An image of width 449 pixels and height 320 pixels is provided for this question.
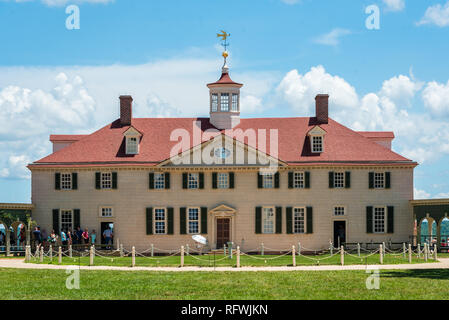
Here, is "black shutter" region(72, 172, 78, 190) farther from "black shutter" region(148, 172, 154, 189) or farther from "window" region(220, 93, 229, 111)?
"window" region(220, 93, 229, 111)

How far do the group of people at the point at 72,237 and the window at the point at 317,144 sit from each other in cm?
1330

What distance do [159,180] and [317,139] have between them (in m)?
10.00

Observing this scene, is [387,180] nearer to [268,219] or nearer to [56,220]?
[268,219]

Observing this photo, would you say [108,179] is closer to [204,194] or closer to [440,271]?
[204,194]

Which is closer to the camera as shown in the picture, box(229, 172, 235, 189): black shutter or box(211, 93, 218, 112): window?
box(229, 172, 235, 189): black shutter

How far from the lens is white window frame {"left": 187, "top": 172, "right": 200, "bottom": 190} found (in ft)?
141

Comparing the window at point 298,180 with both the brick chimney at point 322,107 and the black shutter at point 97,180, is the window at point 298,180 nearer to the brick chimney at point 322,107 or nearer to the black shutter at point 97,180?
the brick chimney at point 322,107

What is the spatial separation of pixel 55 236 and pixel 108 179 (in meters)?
4.60

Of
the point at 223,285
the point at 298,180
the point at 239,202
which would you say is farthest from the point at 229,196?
the point at 223,285

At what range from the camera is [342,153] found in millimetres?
43812

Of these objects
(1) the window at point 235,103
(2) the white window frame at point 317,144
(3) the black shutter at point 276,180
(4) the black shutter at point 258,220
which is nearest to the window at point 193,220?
(4) the black shutter at point 258,220

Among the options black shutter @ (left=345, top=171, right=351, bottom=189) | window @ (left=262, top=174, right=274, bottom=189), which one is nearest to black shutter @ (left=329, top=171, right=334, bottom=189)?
black shutter @ (left=345, top=171, right=351, bottom=189)

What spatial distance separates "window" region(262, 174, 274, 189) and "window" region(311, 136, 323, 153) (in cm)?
328

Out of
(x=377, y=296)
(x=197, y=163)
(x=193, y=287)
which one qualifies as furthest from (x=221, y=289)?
(x=197, y=163)
